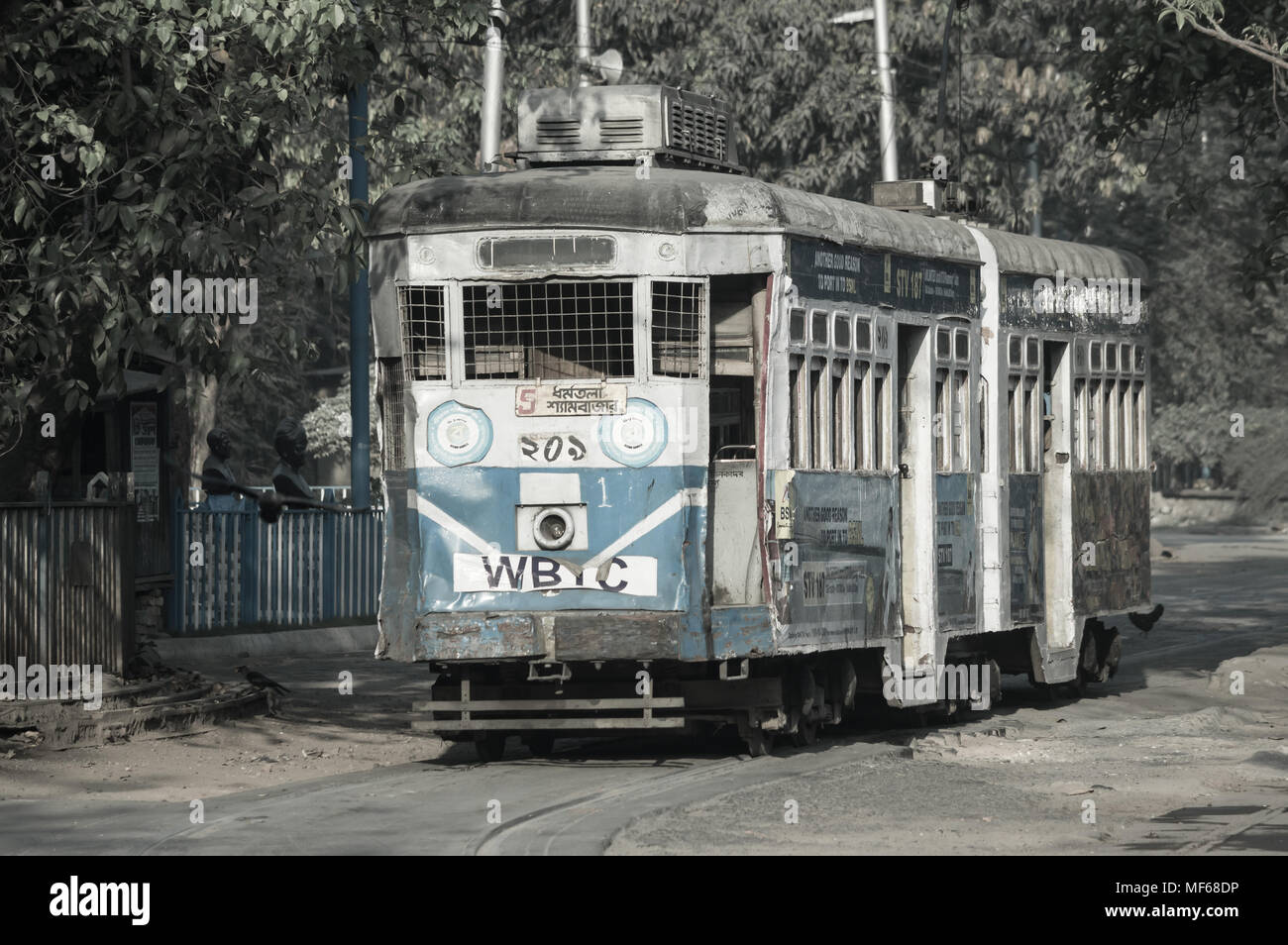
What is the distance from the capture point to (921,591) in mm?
15852

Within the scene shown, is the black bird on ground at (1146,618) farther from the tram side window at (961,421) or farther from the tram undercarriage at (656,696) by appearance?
the tram undercarriage at (656,696)

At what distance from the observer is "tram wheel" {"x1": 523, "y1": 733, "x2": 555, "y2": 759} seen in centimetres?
1485

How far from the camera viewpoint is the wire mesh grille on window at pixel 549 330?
13695mm

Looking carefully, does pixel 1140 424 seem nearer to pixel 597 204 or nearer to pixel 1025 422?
pixel 1025 422

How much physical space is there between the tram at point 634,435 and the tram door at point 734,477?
2cm

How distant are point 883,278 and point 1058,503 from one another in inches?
139

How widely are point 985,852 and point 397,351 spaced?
524cm

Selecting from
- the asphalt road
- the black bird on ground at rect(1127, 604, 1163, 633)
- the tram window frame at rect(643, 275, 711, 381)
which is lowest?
the asphalt road

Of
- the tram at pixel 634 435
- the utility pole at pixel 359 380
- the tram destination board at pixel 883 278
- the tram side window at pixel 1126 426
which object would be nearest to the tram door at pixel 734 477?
the tram at pixel 634 435

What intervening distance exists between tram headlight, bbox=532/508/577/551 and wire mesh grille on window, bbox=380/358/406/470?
101cm

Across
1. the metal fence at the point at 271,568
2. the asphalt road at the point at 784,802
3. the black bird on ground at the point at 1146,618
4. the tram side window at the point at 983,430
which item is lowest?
the asphalt road at the point at 784,802

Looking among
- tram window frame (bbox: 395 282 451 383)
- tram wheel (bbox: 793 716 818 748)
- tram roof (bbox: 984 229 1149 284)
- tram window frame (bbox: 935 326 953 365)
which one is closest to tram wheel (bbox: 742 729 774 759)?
tram wheel (bbox: 793 716 818 748)

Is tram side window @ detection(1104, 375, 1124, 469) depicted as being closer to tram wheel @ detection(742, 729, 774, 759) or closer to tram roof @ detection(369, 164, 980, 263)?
tram roof @ detection(369, 164, 980, 263)

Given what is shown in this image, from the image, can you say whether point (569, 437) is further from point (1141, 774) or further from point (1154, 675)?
point (1154, 675)
